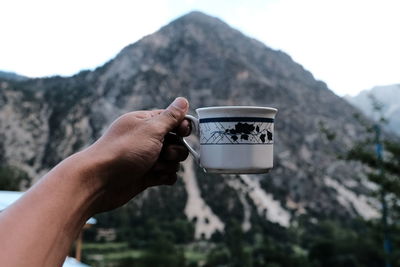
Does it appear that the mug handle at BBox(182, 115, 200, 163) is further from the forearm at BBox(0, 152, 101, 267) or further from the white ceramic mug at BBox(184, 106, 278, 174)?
the forearm at BBox(0, 152, 101, 267)

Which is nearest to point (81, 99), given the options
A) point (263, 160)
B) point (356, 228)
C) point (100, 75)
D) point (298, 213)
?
point (100, 75)

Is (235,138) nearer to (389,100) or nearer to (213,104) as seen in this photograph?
(389,100)

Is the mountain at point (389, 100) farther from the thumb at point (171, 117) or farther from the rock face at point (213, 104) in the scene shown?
the thumb at point (171, 117)

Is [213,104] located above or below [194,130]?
above

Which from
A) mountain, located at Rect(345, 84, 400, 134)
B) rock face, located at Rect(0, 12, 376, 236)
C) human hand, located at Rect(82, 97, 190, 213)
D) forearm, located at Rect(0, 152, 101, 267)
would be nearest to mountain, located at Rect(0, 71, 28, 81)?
rock face, located at Rect(0, 12, 376, 236)

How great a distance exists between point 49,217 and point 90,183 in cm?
8

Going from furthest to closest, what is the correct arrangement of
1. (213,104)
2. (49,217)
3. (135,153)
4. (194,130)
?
(213,104)
(194,130)
(135,153)
(49,217)

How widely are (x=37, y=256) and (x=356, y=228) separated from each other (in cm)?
2312

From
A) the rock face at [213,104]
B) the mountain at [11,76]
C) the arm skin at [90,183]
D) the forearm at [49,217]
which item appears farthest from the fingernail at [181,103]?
the mountain at [11,76]

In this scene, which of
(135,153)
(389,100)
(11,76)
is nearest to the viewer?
(135,153)

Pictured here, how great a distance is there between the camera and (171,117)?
0.72 metres

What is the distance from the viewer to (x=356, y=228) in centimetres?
2186

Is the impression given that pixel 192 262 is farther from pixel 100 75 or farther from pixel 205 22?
pixel 205 22

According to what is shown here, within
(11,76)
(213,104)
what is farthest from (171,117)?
(213,104)
